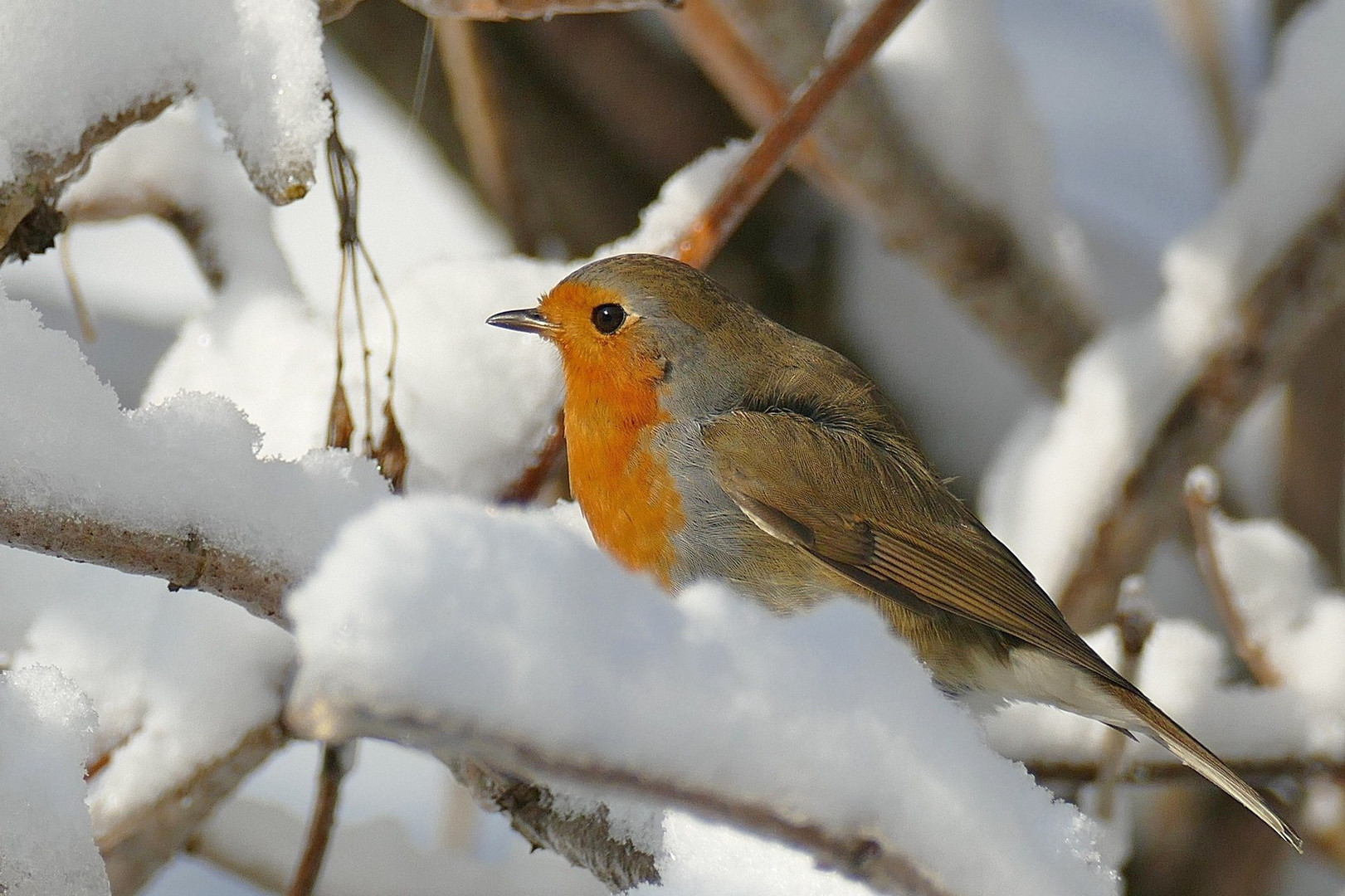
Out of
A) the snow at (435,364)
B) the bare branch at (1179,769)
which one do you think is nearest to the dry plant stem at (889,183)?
the snow at (435,364)

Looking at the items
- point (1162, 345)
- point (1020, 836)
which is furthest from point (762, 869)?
point (1162, 345)

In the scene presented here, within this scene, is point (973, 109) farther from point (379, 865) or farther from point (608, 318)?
point (379, 865)

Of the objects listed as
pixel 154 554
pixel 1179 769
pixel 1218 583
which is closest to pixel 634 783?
pixel 154 554

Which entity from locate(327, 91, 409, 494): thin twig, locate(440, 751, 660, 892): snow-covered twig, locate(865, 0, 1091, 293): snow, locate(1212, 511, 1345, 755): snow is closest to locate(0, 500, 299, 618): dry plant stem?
locate(440, 751, 660, 892): snow-covered twig

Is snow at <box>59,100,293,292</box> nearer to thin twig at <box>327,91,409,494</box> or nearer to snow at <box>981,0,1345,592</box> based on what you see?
thin twig at <box>327,91,409,494</box>

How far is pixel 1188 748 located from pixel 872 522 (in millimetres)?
472

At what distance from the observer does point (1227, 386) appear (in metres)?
2.34

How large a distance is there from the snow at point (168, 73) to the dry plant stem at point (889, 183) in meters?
1.01

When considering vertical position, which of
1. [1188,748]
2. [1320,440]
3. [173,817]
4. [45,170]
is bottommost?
[173,817]

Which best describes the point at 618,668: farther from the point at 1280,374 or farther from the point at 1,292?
the point at 1280,374

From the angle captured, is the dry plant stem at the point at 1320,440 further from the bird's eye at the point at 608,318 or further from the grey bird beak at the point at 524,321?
the grey bird beak at the point at 524,321

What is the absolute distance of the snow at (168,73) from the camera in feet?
3.26

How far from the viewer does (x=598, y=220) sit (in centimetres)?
318

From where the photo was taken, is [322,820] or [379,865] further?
[379,865]
